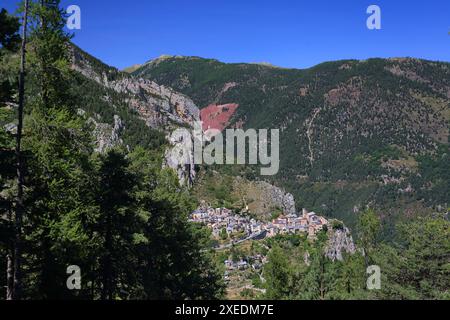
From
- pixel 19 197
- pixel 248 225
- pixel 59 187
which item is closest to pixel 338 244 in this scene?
pixel 248 225

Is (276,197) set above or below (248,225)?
above

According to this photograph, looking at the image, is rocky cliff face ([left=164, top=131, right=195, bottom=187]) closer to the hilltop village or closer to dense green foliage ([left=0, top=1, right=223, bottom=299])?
the hilltop village

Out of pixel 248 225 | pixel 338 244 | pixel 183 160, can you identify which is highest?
pixel 183 160

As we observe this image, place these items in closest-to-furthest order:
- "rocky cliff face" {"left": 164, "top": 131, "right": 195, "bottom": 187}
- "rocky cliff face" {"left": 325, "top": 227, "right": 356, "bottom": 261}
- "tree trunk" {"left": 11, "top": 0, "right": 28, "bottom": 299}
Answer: "tree trunk" {"left": 11, "top": 0, "right": 28, "bottom": 299}
"rocky cliff face" {"left": 325, "top": 227, "right": 356, "bottom": 261}
"rocky cliff face" {"left": 164, "top": 131, "right": 195, "bottom": 187}

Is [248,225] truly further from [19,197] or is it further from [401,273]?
[19,197]

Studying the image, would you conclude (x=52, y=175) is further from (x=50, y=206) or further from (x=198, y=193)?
(x=198, y=193)

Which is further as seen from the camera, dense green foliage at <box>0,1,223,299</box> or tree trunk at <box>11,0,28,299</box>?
dense green foliage at <box>0,1,223,299</box>

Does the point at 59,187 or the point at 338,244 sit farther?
the point at 338,244

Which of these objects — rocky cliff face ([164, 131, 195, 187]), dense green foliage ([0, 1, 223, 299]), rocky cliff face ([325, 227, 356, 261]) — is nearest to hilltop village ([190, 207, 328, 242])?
rocky cliff face ([325, 227, 356, 261])

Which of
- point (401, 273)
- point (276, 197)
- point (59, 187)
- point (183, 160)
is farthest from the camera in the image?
point (276, 197)
